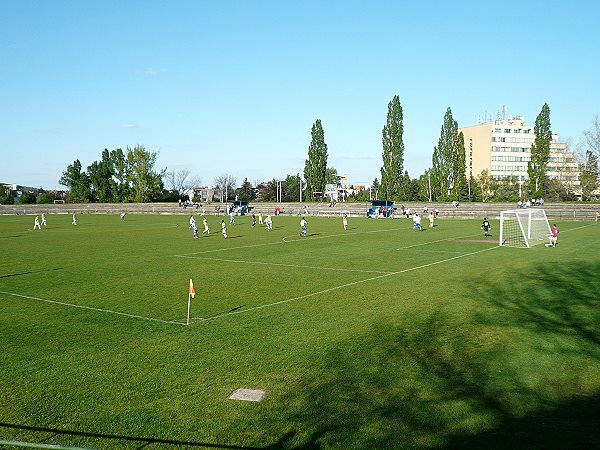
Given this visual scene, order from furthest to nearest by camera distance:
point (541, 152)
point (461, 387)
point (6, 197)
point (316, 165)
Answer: point (6, 197)
point (316, 165)
point (541, 152)
point (461, 387)

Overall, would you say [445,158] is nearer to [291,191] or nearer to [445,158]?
[445,158]

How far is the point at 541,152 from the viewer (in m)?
87.7

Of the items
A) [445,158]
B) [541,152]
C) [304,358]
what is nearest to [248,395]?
[304,358]

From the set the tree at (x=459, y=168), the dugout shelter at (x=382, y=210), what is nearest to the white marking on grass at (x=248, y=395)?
the dugout shelter at (x=382, y=210)

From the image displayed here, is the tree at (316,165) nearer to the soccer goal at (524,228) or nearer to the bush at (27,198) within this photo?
the soccer goal at (524,228)

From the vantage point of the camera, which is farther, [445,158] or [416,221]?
[445,158]

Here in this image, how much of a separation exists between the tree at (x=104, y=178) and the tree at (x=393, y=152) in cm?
6540

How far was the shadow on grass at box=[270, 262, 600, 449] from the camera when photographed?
303 inches

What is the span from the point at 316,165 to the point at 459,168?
1049 inches

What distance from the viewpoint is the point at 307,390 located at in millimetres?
9539

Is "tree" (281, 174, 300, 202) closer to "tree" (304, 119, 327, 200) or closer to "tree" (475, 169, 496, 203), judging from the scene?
"tree" (304, 119, 327, 200)

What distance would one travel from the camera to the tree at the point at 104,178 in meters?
123

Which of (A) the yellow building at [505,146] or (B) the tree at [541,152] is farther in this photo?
(A) the yellow building at [505,146]

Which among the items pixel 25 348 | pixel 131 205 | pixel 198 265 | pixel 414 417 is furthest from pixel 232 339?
pixel 131 205
